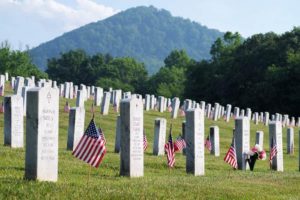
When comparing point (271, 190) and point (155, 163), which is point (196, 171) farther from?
point (271, 190)

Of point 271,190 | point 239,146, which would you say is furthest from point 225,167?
point 271,190

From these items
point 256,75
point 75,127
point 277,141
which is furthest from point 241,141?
point 256,75

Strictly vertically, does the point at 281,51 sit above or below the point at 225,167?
above

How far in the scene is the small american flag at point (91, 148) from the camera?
14229 mm

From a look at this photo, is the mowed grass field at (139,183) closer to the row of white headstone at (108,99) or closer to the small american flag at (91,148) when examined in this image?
the small american flag at (91,148)

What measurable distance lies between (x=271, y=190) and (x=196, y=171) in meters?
3.85

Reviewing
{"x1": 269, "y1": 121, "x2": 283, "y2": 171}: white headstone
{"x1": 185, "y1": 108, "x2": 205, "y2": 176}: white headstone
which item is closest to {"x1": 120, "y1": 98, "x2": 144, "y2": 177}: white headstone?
{"x1": 185, "y1": 108, "x2": 205, "y2": 176}: white headstone

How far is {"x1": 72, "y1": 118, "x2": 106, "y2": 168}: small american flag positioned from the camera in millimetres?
14229

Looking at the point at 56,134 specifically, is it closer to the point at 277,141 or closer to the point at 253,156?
the point at 253,156

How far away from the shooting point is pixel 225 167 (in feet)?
76.0

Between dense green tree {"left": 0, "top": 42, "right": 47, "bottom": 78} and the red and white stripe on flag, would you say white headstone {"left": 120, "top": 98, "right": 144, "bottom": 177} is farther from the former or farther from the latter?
dense green tree {"left": 0, "top": 42, "right": 47, "bottom": 78}

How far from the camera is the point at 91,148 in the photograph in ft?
47.0

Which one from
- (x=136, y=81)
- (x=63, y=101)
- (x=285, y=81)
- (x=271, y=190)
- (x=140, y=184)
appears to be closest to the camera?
(x=140, y=184)

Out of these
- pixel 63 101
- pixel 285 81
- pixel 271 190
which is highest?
pixel 285 81
